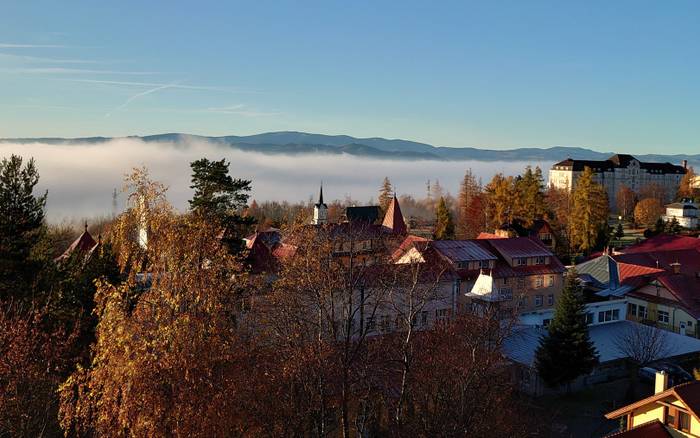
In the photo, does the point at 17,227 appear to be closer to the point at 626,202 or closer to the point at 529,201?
the point at 529,201

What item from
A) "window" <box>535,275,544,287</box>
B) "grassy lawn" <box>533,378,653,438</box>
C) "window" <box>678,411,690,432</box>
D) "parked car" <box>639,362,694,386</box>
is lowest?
"grassy lawn" <box>533,378,653,438</box>

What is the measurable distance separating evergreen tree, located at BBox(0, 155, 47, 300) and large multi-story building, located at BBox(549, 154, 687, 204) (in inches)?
4622

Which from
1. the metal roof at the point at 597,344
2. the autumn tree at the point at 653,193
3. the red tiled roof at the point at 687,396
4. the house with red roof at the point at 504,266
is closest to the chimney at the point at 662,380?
the red tiled roof at the point at 687,396

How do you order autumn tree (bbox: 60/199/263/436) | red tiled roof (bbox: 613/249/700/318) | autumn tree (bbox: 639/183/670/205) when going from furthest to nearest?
autumn tree (bbox: 639/183/670/205)
red tiled roof (bbox: 613/249/700/318)
autumn tree (bbox: 60/199/263/436)

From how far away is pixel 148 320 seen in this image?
41.6ft

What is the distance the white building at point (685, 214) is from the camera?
3733 inches

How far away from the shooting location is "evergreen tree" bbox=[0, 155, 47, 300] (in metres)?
23.8

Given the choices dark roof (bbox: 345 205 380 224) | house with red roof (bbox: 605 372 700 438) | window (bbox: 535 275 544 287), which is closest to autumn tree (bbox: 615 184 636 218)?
dark roof (bbox: 345 205 380 224)

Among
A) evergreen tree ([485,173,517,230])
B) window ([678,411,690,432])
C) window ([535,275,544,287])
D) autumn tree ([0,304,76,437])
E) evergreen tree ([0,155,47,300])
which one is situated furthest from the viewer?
evergreen tree ([485,173,517,230])

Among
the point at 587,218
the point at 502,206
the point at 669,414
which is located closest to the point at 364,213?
the point at 502,206

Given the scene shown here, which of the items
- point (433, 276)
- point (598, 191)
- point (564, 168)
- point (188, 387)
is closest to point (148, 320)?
point (188, 387)

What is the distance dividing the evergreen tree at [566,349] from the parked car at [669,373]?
3.98 metres

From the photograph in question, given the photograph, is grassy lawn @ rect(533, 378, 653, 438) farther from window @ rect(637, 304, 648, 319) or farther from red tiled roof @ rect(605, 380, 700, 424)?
window @ rect(637, 304, 648, 319)

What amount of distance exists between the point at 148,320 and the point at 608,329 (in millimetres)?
32712
